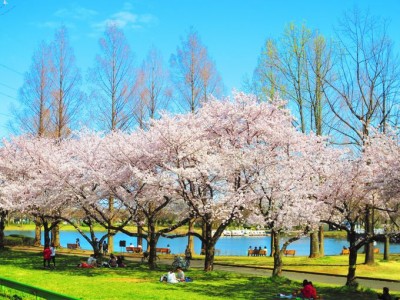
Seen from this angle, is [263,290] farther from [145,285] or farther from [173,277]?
[145,285]

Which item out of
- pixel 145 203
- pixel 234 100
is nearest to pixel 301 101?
pixel 234 100

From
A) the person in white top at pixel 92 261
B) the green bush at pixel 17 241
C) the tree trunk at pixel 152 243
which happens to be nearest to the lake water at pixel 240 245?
the green bush at pixel 17 241

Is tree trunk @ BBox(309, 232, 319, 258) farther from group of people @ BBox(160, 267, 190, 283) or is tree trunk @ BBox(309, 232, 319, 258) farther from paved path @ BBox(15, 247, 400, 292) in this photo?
group of people @ BBox(160, 267, 190, 283)

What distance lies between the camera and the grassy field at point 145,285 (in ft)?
56.3

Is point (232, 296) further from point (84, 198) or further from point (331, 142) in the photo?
point (331, 142)

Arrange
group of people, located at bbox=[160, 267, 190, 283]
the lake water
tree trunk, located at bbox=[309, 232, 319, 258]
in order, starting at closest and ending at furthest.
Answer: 1. group of people, located at bbox=[160, 267, 190, 283]
2. tree trunk, located at bbox=[309, 232, 319, 258]
3. the lake water

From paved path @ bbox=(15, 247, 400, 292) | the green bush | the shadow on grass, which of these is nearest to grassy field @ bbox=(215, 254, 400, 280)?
paved path @ bbox=(15, 247, 400, 292)

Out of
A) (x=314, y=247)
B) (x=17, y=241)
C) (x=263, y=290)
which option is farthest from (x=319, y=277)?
(x=17, y=241)

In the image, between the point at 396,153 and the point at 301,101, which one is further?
the point at 301,101

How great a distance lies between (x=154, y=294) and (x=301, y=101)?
23.6m

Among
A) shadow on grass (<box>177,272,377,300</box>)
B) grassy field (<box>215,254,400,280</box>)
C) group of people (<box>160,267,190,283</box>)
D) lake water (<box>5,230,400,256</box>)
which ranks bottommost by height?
lake water (<box>5,230,400,256</box>)

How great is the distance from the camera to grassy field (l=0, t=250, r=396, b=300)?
56.3 ft

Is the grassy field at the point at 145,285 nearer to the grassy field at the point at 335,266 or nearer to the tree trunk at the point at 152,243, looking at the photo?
the tree trunk at the point at 152,243

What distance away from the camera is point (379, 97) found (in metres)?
28.9
